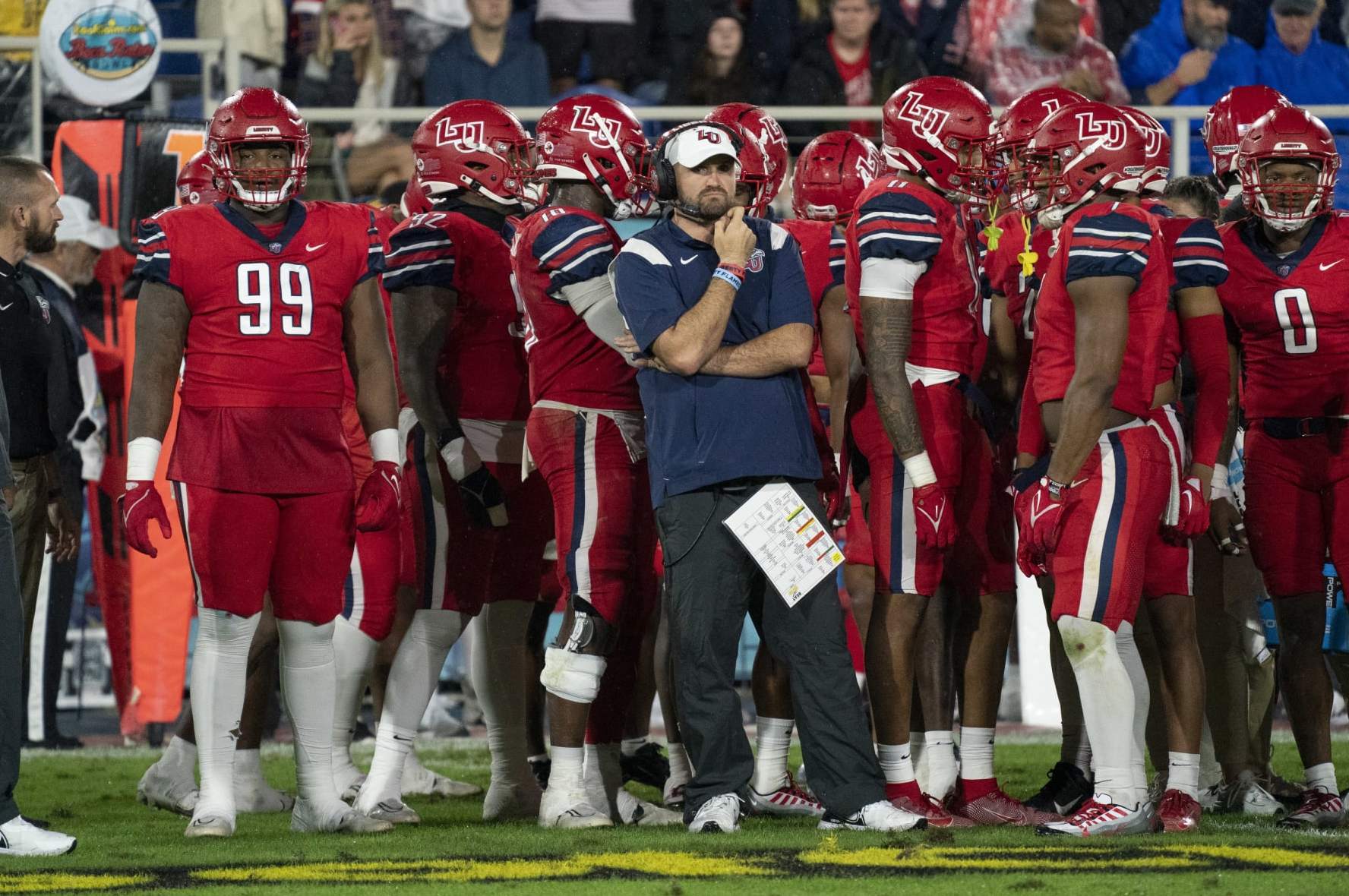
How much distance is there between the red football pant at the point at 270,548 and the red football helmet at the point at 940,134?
180cm

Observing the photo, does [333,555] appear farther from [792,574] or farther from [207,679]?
[792,574]

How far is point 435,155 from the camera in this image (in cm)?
593

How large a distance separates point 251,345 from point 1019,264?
94.7 inches

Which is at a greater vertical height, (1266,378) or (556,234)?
(556,234)

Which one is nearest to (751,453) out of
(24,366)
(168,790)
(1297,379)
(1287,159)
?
(1297,379)

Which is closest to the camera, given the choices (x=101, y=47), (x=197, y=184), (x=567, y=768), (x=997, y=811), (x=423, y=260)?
(x=567, y=768)

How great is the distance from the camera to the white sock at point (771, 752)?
559 cm

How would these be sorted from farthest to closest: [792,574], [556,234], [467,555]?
[467,555], [556,234], [792,574]

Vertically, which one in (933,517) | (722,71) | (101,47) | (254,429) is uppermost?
(722,71)

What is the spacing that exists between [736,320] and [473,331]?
3.69ft

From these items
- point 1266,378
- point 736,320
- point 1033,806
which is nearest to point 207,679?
point 736,320

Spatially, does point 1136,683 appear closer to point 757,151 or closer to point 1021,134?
point 1021,134

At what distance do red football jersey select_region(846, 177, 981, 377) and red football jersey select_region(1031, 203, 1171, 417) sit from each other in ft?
0.85

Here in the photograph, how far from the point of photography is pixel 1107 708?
4.90 m
